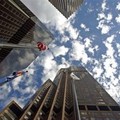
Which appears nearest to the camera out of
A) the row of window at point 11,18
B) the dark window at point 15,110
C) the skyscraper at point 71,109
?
the skyscraper at point 71,109

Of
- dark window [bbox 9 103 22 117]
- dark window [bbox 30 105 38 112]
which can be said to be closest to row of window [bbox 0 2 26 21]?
dark window [bbox 9 103 22 117]

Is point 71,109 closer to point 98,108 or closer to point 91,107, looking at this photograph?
point 91,107

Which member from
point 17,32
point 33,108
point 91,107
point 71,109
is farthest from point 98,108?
point 17,32

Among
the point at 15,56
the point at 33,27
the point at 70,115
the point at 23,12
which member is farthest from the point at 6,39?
the point at 70,115

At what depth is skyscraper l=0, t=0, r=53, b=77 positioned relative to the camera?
11466 centimetres

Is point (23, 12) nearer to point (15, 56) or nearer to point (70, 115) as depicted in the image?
point (15, 56)

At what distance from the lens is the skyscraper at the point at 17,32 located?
115m

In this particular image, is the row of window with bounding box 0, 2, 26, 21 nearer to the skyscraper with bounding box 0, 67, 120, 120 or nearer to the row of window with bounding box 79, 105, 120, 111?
the skyscraper with bounding box 0, 67, 120, 120

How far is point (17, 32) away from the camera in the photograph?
443 feet

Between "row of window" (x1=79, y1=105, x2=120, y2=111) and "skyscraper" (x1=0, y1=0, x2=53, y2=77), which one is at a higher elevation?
"skyscraper" (x1=0, y1=0, x2=53, y2=77)

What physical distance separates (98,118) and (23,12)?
63013mm

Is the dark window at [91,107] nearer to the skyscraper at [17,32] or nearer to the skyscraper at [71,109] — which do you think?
the skyscraper at [71,109]

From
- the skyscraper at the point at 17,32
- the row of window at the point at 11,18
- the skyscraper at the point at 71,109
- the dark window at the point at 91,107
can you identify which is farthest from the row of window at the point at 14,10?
the dark window at the point at 91,107

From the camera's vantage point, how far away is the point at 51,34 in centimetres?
17725
